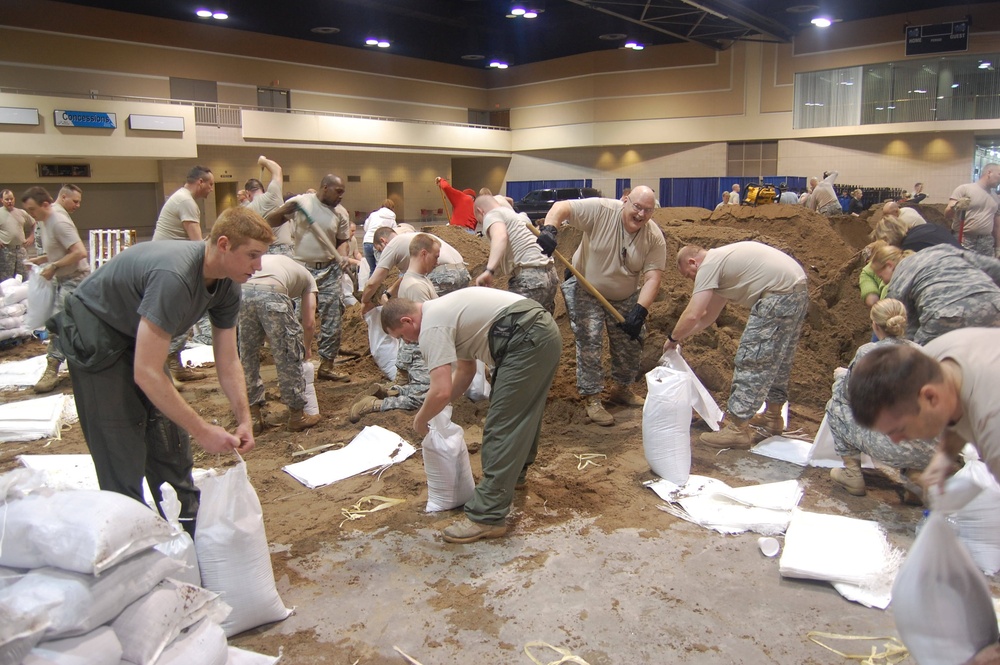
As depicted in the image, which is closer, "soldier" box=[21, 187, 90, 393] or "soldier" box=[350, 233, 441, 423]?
"soldier" box=[350, 233, 441, 423]

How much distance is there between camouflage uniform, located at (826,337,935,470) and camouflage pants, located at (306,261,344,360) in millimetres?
4241

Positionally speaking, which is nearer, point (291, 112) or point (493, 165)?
point (291, 112)

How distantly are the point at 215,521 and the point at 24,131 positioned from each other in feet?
55.0

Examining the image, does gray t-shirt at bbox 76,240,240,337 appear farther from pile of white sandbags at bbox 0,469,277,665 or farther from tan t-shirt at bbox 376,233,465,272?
tan t-shirt at bbox 376,233,465,272

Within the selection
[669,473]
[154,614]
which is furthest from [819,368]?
[154,614]

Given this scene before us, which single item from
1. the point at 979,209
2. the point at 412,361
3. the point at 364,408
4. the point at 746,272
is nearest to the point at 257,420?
the point at 364,408

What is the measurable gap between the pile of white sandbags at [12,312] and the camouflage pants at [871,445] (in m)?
8.18

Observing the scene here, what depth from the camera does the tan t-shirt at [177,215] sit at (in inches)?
232

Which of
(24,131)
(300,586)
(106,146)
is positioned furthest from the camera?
(106,146)

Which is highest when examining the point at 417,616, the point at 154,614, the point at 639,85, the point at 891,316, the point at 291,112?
the point at 639,85

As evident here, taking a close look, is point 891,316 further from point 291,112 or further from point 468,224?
point 291,112

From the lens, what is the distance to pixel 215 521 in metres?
2.60

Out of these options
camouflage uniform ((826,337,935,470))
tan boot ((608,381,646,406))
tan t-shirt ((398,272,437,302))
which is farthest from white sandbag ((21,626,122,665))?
tan boot ((608,381,646,406))

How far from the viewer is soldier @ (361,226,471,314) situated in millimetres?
5465
